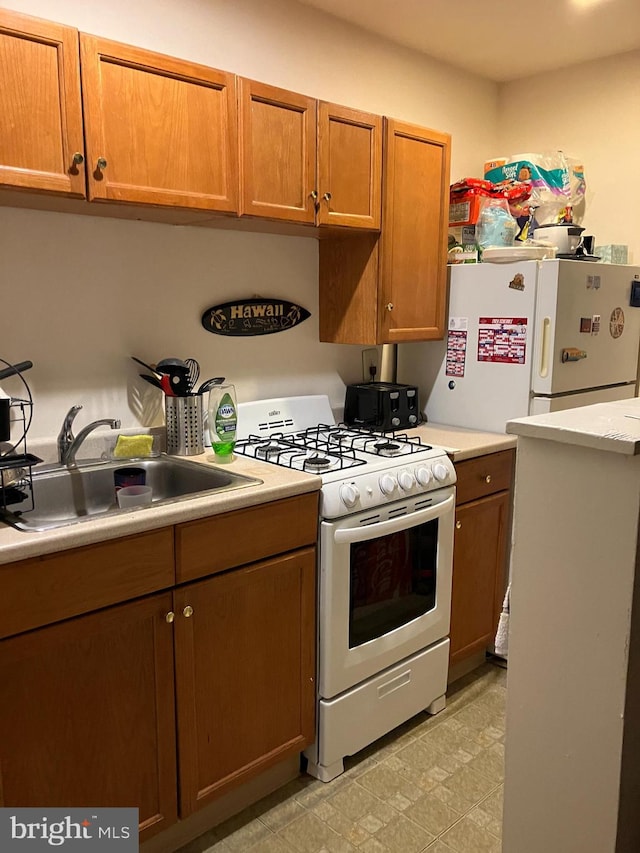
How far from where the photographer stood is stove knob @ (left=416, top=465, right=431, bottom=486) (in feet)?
7.32

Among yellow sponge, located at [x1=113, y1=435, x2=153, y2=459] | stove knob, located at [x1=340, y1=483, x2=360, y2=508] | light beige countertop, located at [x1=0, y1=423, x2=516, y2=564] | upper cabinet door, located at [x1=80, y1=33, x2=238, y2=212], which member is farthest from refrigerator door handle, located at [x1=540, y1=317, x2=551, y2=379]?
yellow sponge, located at [x1=113, y1=435, x2=153, y2=459]

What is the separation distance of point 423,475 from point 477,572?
620 millimetres

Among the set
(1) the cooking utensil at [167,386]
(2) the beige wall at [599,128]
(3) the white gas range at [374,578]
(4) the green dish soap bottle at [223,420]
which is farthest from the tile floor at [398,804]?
(2) the beige wall at [599,128]

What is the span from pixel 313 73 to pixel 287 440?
1.44m

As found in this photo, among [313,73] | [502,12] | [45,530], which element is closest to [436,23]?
[502,12]

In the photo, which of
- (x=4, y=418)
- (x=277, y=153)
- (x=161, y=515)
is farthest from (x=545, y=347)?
(x=4, y=418)

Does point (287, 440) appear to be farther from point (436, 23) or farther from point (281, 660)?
point (436, 23)

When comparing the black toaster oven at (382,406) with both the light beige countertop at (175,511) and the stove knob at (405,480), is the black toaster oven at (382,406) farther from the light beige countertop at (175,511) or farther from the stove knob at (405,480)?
the stove knob at (405,480)

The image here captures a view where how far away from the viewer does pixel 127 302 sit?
88.8 inches

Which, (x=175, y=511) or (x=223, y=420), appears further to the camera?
(x=223, y=420)

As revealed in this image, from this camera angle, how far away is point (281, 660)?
78.1 inches

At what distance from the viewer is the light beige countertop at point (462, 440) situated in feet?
8.08

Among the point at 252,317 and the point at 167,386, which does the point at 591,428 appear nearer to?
the point at 167,386

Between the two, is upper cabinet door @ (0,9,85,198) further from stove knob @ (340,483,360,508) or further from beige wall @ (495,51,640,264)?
beige wall @ (495,51,640,264)
